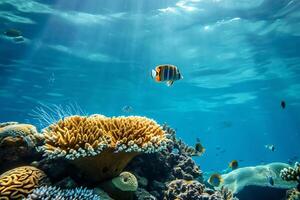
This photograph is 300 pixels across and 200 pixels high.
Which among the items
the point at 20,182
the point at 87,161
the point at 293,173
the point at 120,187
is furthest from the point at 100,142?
the point at 293,173

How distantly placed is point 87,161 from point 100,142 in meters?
0.48

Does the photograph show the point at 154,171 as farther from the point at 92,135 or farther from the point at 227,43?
the point at 227,43

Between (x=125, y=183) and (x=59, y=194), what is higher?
(x=125, y=183)

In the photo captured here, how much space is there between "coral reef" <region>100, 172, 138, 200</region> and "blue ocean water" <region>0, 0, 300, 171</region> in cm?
504

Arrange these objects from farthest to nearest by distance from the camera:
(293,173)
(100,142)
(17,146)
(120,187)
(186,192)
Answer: (293,173) → (186,192) → (17,146) → (120,187) → (100,142)

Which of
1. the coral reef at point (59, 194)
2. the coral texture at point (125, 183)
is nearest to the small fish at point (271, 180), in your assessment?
the coral texture at point (125, 183)

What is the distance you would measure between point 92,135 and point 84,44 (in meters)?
19.6

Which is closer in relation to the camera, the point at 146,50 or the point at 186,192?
the point at 186,192

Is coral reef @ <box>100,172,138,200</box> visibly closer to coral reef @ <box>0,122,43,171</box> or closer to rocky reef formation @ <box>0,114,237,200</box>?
rocky reef formation @ <box>0,114,237,200</box>

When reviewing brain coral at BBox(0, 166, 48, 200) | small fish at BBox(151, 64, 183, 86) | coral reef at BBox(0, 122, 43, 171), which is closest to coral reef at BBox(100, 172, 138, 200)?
brain coral at BBox(0, 166, 48, 200)

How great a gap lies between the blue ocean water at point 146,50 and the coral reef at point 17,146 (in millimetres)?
3698

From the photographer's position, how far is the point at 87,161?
14.7ft

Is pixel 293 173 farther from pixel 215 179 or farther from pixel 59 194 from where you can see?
pixel 59 194

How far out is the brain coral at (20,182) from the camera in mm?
4297
